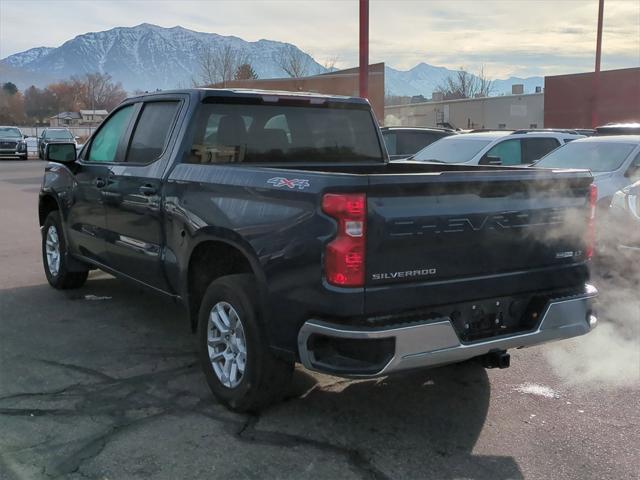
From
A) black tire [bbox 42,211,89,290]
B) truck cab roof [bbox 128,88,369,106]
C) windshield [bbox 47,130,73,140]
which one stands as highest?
truck cab roof [bbox 128,88,369,106]

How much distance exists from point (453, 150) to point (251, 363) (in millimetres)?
7888

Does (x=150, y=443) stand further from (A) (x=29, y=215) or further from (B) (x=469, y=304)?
(A) (x=29, y=215)

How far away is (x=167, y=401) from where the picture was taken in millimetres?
4211

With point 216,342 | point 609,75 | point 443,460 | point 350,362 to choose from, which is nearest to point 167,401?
point 216,342

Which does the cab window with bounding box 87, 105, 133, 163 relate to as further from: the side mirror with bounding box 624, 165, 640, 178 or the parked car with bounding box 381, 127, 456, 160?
the parked car with bounding box 381, 127, 456, 160

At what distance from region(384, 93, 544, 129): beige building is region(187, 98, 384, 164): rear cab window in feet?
130

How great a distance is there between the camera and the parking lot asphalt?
3400mm

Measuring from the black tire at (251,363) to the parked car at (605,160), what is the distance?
17.6 feet

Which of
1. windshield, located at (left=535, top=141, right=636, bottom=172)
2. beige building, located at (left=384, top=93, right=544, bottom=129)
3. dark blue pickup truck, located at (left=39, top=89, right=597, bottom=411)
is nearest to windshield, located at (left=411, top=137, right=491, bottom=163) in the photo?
windshield, located at (left=535, top=141, right=636, bottom=172)

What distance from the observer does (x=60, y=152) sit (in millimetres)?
6230

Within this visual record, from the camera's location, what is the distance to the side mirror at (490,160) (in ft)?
31.1

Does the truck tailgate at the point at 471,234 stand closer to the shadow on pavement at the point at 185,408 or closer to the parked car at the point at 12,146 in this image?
the shadow on pavement at the point at 185,408

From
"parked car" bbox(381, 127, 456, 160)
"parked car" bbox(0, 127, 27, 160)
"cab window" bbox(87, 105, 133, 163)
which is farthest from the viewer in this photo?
"parked car" bbox(0, 127, 27, 160)

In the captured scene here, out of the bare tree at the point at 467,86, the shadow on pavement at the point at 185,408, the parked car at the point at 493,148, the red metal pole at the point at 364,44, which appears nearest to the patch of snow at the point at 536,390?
the shadow on pavement at the point at 185,408
